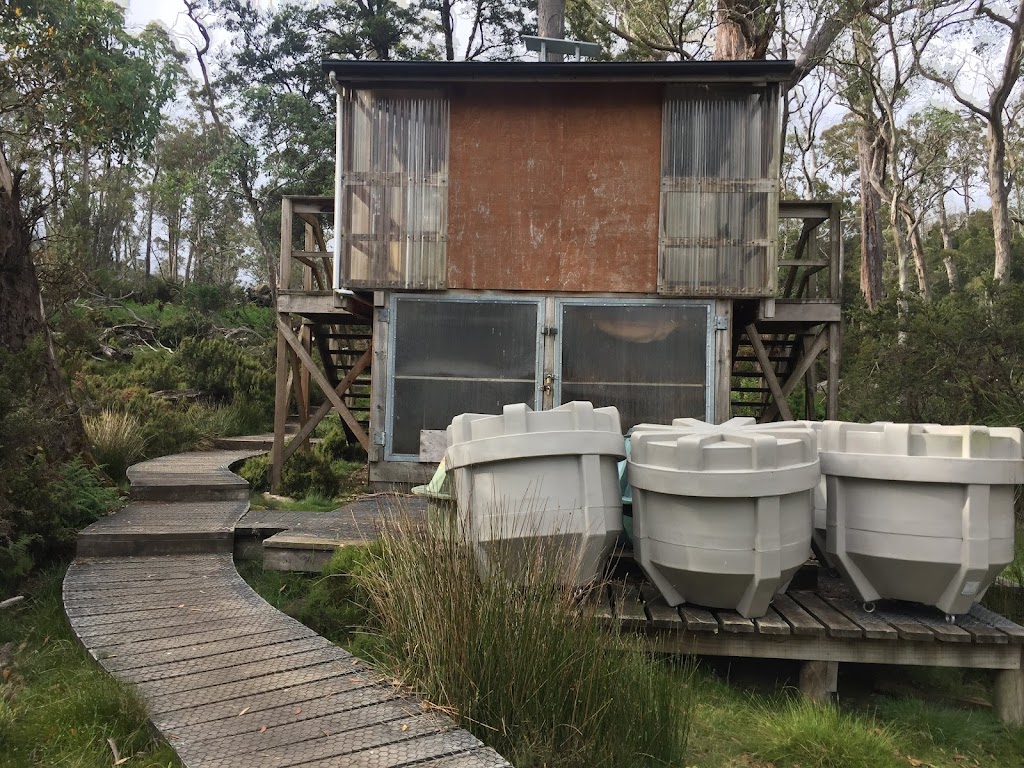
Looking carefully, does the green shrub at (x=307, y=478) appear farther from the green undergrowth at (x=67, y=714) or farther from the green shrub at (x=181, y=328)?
the green shrub at (x=181, y=328)

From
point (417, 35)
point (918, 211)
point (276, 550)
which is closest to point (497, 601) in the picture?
point (276, 550)

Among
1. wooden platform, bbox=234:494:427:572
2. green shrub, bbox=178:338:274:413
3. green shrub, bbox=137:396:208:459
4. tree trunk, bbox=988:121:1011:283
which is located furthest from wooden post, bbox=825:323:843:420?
tree trunk, bbox=988:121:1011:283

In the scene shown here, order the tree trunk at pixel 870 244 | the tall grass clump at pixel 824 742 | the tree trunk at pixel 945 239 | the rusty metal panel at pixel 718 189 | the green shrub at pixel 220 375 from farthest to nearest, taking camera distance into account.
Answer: the tree trunk at pixel 945 239, the tree trunk at pixel 870 244, the green shrub at pixel 220 375, the rusty metal panel at pixel 718 189, the tall grass clump at pixel 824 742

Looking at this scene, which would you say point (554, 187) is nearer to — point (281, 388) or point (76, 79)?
point (281, 388)

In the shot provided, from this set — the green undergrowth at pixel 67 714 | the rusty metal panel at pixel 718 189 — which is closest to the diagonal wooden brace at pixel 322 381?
the rusty metal panel at pixel 718 189

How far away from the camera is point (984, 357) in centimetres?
882

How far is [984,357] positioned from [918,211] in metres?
29.3

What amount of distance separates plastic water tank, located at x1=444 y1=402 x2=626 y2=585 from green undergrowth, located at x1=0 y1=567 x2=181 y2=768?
1.55m

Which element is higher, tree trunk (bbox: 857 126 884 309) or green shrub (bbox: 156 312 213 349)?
tree trunk (bbox: 857 126 884 309)

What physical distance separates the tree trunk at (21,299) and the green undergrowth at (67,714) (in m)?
3.00

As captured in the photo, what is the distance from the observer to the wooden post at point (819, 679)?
3854mm

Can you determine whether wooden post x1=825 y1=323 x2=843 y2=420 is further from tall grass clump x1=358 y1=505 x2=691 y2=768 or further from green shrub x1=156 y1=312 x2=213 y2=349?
green shrub x1=156 y1=312 x2=213 y2=349

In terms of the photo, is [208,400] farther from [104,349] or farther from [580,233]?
[580,233]

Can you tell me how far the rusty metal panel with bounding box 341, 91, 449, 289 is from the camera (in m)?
7.79
